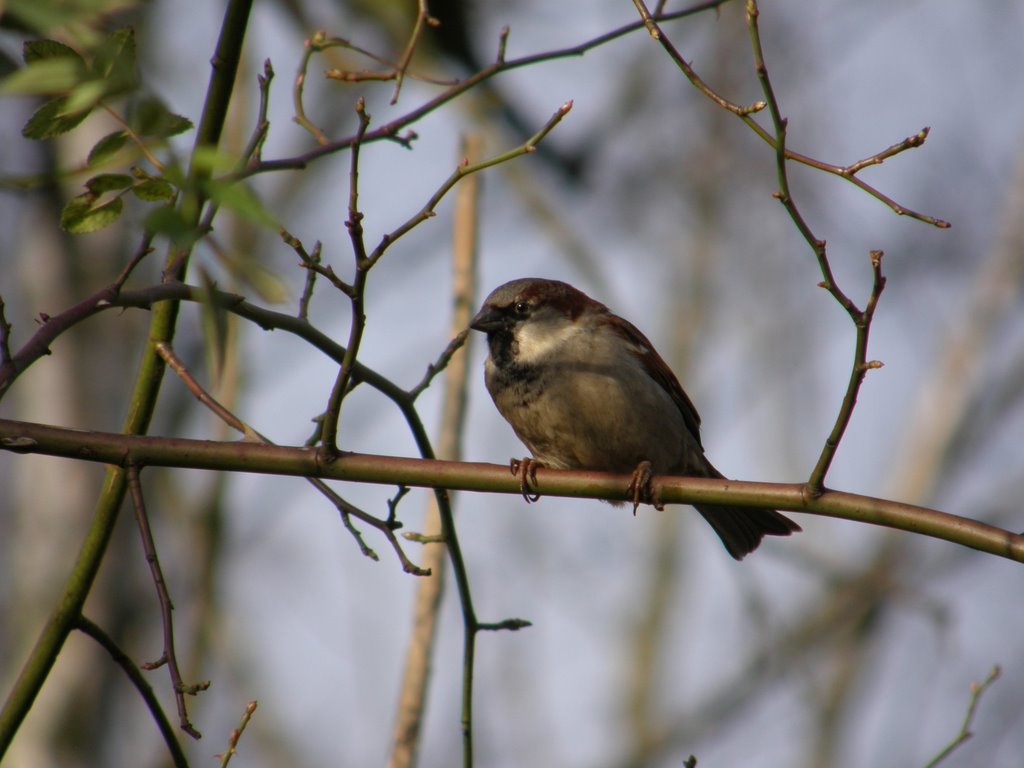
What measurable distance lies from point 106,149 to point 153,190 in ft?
0.43

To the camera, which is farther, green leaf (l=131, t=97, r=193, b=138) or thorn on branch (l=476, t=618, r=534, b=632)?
thorn on branch (l=476, t=618, r=534, b=632)

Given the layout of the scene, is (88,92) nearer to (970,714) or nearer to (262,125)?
(262,125)

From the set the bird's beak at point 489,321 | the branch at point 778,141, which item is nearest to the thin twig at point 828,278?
the branch at point 778,141

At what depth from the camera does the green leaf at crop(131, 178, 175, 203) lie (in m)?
1.89

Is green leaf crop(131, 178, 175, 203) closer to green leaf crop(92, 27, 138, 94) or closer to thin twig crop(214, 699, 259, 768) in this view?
green leaf crop(92, 27, 138, 94)

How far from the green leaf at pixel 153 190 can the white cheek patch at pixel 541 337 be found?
195 cm

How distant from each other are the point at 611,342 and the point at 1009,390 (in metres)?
6.26

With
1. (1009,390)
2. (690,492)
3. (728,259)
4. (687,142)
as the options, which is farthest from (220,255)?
(728,259)

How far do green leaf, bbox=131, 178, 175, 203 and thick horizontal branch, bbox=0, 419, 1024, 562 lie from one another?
1.41ft

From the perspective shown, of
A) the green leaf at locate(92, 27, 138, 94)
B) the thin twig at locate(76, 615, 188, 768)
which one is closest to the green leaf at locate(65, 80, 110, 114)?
the green leaf at locate(92, 27, 138, 94)

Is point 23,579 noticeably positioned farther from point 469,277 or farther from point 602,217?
point 602,217

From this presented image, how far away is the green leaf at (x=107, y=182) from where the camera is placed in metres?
1.93

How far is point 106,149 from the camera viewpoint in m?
1.95

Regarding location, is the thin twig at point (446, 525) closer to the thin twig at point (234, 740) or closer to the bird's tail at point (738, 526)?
the thin twig at point (234, 740)
